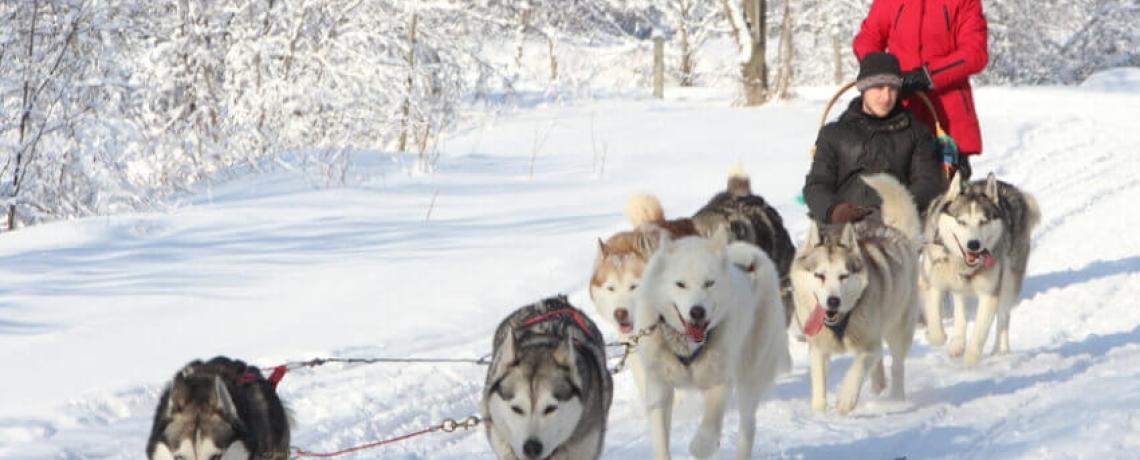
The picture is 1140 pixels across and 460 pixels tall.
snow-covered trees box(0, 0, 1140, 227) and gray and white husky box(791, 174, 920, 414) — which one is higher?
snow-covered trees box(0, 0, 1140, 227)

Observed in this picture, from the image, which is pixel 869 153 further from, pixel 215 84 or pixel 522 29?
pixel 522 29

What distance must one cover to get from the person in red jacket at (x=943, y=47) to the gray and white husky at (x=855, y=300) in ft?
5.70

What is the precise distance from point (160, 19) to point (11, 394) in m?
8.05

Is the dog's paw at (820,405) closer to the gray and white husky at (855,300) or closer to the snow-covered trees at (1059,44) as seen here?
the gray and white husky at (855,300)

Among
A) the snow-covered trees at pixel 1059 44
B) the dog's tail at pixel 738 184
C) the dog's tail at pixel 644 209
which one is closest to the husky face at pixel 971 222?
the dog's tail at pixel 738 184

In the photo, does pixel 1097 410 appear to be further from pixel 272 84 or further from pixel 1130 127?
pixel 1130 127

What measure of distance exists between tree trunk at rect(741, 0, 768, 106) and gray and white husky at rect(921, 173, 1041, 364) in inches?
485

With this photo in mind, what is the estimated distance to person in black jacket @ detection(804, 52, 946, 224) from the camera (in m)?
6.39

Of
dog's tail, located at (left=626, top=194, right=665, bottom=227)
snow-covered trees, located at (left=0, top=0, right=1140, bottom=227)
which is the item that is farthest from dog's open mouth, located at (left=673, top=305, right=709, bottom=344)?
snow-covered trees, located at (left=0, top=0, right=1140, bottom=227)

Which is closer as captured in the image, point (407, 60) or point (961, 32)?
point (961, 32)

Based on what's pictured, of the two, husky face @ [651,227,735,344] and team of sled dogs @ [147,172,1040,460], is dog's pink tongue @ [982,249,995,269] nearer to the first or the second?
team of sled dogs @ [147,172,1040,460]

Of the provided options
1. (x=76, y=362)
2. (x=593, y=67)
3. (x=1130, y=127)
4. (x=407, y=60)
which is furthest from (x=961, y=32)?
(x=593, y=67)

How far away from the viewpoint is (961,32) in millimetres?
7012

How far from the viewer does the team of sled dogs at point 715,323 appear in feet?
12.0
